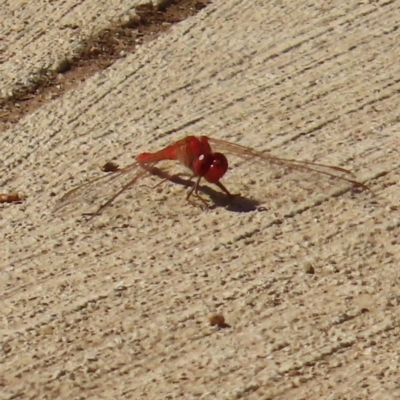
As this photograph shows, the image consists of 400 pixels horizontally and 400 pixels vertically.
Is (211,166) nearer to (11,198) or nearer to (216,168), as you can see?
(216,168)

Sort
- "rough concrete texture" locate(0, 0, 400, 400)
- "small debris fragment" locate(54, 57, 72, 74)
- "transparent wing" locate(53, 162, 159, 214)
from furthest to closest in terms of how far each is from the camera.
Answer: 1. "small debris fragment" locate(54, 57, 72, 74)
2. "transparent wing" locate(53, 162, 159, 214)
3. "rough concrete texture" locate(0, 0, 400, 400)

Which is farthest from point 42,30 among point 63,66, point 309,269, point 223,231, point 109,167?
point 309,269

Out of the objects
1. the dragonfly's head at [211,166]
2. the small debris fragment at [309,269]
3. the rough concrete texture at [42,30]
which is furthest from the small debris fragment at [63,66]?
the small debris fragment at [309,269]

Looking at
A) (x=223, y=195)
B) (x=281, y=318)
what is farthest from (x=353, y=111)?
(x=281, y=318)

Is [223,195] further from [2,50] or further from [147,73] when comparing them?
[2,50]

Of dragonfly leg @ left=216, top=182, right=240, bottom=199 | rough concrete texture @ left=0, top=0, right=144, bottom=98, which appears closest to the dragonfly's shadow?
dragonfly leg @ left=216, top=182, right=240, bottom=199

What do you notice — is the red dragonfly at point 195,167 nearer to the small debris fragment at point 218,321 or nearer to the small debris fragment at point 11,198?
the small debris fragment at point 11,198

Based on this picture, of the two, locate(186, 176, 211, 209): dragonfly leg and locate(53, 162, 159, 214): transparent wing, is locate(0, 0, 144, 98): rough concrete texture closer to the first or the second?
locate(53, 162, 159, 214): transparent wing
